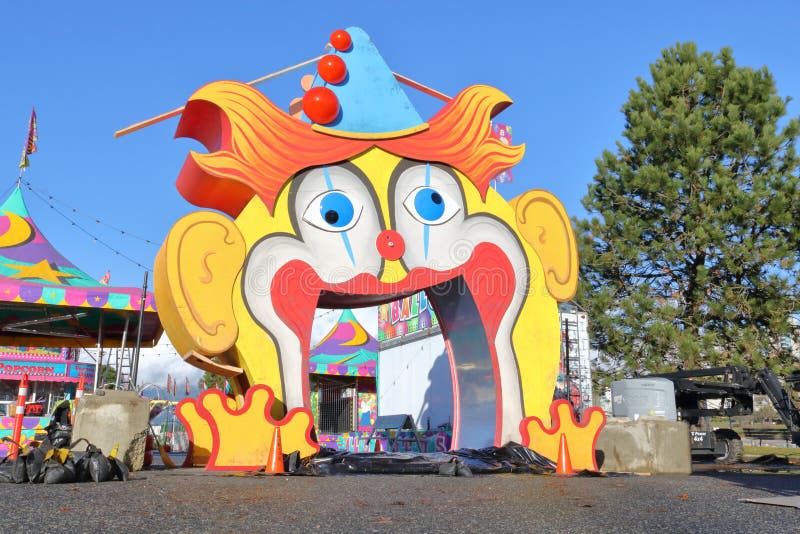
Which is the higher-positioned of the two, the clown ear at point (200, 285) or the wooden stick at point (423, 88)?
the wooden stick at point (423, 88)

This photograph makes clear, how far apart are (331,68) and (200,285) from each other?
3971 mm

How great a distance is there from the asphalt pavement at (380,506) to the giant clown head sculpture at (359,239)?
2.16 meters

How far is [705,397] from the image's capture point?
1565 cm

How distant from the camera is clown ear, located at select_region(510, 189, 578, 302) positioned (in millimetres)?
11102

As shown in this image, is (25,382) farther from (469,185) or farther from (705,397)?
(705,397)

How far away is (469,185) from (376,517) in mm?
7058

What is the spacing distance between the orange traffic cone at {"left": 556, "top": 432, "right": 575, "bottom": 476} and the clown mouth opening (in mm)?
858

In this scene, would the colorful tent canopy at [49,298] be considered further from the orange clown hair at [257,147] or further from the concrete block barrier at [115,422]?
the concrete block barrier at [115,422]

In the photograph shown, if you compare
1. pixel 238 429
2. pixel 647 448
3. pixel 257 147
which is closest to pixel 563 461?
pixel 647 448

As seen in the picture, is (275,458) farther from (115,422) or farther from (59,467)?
(59,467)

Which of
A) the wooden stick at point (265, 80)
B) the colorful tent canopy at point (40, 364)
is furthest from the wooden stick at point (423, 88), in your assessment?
the colorful tent canopy at point (40, 364)

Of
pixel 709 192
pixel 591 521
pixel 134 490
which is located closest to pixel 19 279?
pixel 134 490

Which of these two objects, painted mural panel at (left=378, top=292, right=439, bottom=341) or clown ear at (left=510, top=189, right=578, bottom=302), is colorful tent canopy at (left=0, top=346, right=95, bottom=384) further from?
clown ear at (left=510, top=189, right=578, bottom=302)

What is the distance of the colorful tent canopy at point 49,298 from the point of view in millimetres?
13141
